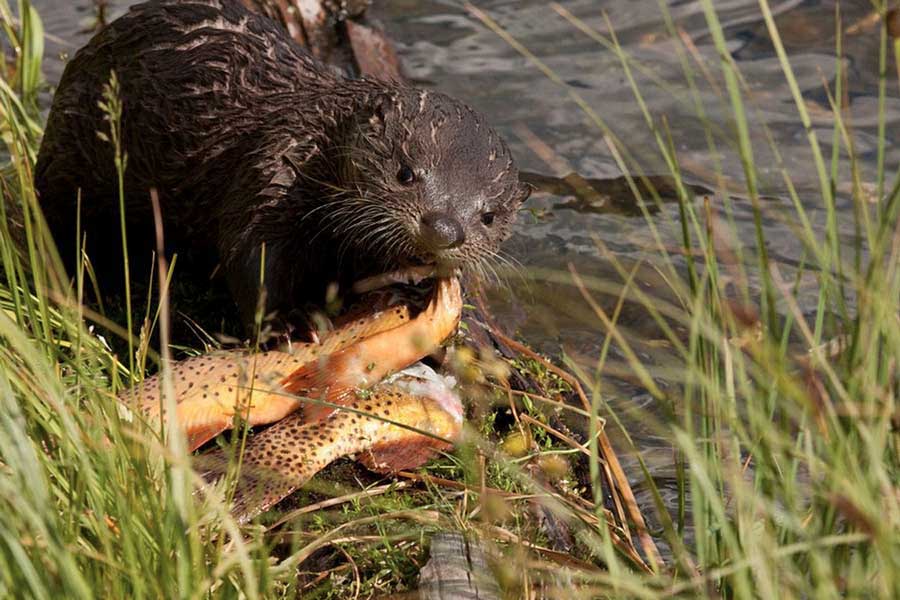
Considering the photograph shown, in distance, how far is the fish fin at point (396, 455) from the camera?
129 inches

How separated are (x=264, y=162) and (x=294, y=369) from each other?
74cm

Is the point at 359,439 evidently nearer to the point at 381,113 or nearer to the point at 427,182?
the point at 427,182

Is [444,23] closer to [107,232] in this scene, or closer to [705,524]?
[107,232]

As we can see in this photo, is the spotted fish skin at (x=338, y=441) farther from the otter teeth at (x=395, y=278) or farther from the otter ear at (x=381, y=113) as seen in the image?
the otter ear at (x=381, y=113)

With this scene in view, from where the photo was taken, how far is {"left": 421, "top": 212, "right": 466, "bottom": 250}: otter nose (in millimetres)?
3330

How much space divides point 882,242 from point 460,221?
1.52 metres

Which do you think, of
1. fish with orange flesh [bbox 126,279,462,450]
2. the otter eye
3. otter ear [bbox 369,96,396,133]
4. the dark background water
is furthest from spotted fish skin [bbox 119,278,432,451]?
the dark background water

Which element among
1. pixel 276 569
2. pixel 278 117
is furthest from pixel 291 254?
pixel 276 569

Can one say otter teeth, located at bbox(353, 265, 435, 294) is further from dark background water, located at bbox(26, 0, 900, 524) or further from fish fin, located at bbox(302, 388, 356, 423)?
dark background water, located at bbox(26, 0, 900, 524)

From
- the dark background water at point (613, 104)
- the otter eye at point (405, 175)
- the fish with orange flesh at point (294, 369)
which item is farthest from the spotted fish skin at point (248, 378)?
the dark background water at point (613, 104)

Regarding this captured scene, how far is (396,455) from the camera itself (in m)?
3.29

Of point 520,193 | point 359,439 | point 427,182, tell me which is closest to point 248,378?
point 359,439

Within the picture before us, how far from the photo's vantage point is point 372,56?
5.69 m

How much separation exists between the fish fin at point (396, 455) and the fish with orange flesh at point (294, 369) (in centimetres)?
17
